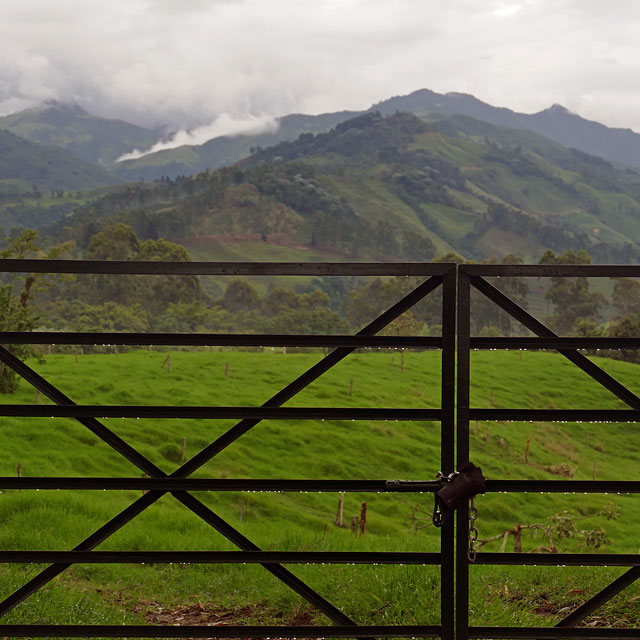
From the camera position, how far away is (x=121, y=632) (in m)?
3.66

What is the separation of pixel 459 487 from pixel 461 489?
15 mm

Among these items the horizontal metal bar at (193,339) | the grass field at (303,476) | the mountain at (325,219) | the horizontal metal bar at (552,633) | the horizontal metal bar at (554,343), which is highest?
the mountain at (325,219)

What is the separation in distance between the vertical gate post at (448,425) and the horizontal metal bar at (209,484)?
0.23 metres

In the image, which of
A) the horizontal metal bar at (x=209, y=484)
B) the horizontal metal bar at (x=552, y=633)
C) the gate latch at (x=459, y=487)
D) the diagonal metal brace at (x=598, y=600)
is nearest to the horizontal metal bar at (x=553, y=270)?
the gate latch at (x=459, y=487)

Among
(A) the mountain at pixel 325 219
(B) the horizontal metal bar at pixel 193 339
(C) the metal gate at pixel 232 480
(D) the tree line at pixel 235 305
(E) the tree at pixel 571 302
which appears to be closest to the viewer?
(B) the horizontal metal bar at pixel 193 339

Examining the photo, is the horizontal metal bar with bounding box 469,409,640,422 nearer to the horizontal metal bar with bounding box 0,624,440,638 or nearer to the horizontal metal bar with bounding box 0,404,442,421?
the horizontal metal bar with bounding box 0,404,442,421

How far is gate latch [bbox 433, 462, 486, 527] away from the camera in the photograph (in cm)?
357

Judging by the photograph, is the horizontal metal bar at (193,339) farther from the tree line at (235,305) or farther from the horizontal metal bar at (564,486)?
the tree line at (235,305)

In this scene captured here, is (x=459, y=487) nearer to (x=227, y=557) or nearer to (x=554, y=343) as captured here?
(x=554, y=343)

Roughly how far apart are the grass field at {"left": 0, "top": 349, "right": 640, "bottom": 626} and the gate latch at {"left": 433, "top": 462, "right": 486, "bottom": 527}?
5.80 ft

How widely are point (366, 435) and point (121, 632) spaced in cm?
3176

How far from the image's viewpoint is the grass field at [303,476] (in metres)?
5.40

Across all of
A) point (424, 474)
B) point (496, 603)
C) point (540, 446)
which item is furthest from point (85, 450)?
point (540, 446)

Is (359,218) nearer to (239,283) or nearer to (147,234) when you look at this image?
(147,234)
